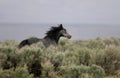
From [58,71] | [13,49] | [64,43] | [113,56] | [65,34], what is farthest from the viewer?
[65,34]

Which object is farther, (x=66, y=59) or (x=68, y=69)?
(x=66, y=59)

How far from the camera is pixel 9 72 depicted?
8617mm

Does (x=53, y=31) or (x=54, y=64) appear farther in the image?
(x=53, y=31)

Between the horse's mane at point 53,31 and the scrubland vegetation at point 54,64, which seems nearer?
the scrubland vegetation at point 54,64

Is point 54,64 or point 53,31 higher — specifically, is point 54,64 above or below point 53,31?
below

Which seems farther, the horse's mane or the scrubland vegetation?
the horse's mane

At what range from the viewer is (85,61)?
34.1 ft

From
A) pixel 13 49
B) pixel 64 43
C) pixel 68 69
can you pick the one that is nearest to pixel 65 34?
pixel 64 43

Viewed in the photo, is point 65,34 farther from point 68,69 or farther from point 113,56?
point 68,69

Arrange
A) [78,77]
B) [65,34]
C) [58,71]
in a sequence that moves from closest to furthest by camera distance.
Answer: [78,77], [58,71], [65,34]

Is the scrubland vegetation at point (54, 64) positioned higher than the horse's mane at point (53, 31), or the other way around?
the horse's mane at point (53, 31)

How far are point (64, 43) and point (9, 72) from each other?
250 inches

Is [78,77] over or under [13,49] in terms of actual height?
under

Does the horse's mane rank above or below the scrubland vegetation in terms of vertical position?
above
